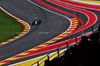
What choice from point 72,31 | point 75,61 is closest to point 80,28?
point 72,31

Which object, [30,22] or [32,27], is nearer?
[32,27]

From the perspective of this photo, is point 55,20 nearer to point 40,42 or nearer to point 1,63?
point 40,42

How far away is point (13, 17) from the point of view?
99.8 feet

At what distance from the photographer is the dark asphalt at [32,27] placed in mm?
19953

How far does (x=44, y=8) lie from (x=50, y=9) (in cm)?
118

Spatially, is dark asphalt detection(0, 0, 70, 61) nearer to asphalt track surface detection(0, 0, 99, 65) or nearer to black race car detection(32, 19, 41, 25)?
asphalt track surface detection(0, 0, 99, 65)

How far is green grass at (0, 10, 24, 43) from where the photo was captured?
78.0 feet

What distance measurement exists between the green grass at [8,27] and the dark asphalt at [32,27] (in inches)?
57.1

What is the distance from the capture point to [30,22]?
28.3 m

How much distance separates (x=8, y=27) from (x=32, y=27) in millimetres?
3108

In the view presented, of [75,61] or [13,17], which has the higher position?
[75,61]

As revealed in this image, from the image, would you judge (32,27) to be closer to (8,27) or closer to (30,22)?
(30,22)

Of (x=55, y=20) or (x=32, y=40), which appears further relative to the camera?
(x=55, y=20)

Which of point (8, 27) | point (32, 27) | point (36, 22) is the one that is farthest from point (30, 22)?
point (8, 27)
